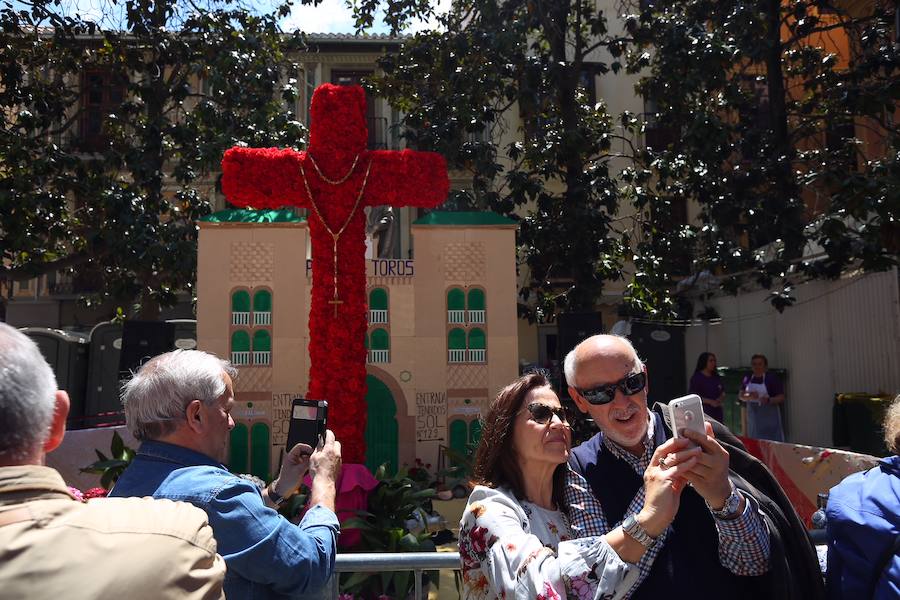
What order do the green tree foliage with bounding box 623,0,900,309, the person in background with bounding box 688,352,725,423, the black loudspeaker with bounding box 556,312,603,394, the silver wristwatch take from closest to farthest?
the silver wristwatch
the black loudspeaker with bounding box 556,312,603,394
the person in background with bounding box 688,352,725,423
the green tree foliage with bounding box 623,0,900,309

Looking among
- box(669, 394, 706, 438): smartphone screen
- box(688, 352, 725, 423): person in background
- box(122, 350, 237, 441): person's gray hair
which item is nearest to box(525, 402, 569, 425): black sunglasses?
box(669, 394, 706, 438): smartphone screen

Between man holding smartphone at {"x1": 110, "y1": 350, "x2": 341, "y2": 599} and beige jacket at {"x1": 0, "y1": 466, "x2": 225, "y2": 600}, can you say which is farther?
man holding smartphone at {"x1": 110, "y1": 350, "x2": 341, "y2": 599}

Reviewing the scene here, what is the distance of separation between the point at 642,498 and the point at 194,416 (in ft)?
4.22

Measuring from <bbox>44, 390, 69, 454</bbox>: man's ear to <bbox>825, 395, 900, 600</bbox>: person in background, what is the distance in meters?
1.89

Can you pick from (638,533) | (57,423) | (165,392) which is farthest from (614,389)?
(57,423)

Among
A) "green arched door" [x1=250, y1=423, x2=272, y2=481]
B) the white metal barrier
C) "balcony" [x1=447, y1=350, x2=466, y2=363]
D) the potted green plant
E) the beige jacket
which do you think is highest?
"balcony" [x1=447, y1=350, x2=466, y2=363]

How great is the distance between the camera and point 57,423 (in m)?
1.39

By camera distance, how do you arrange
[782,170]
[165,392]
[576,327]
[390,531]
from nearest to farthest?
1. [165,392]
2. [390,531]
3. [576,327]
4. [782,170]

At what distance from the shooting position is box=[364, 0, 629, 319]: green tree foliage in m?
11.3

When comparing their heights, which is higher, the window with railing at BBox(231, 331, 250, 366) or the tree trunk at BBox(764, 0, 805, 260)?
the tree trunk at BBox(764, 0, 805, 260)

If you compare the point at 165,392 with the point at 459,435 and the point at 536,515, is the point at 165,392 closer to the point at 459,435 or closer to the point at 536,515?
the point at 536,515

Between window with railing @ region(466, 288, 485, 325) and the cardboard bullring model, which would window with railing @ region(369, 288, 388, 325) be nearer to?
the cardboard bullring model

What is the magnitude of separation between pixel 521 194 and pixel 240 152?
5023 mm

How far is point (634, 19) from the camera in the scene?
1177cm
